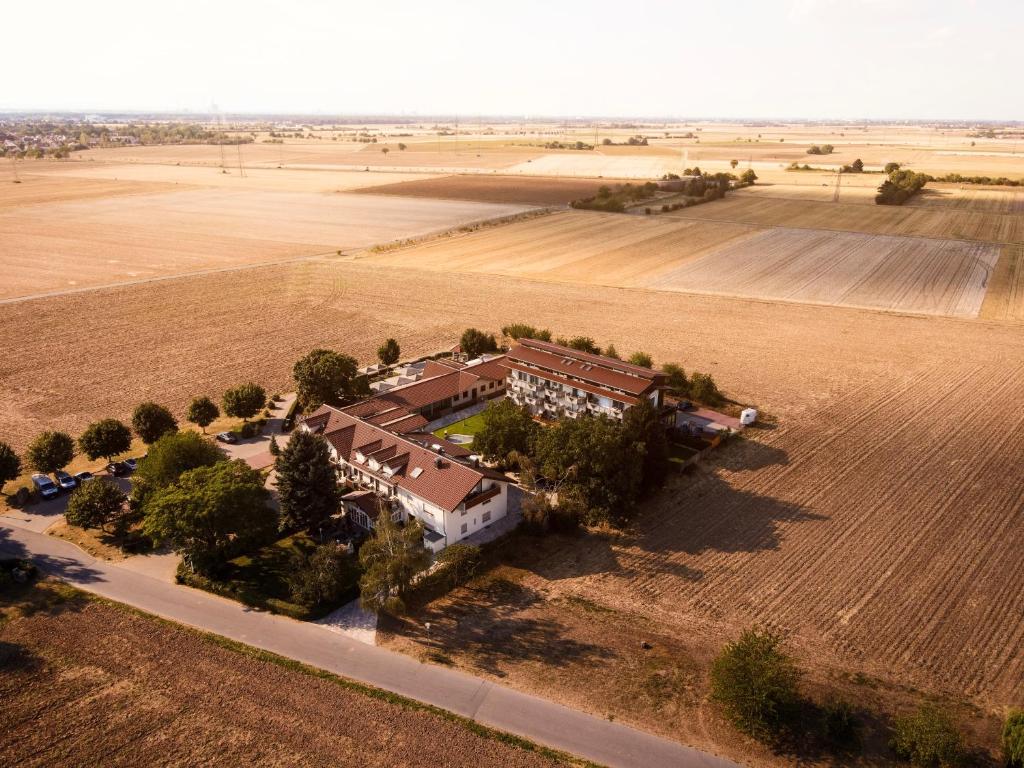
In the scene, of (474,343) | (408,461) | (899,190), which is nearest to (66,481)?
(408,461)

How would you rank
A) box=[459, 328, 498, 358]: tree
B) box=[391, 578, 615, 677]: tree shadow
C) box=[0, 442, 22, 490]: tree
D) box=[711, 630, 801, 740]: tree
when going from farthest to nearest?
box=[459, 328, 498, 358]: tree
box=[0, 442, 22, 490]: tree
box=[391, 578, 615, 677]: tree shadow
box=[711, 630, 801, 740]: tree

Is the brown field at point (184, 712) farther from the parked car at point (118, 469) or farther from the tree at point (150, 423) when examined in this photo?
the tree at point (150, 423)

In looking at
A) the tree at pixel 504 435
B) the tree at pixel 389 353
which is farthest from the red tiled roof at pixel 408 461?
the tree at pixel 389 353

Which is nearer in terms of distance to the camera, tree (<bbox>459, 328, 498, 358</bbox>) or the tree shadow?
the tree shadow

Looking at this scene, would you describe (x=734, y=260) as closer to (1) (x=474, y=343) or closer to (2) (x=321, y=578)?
(1) (x=474, y=343)

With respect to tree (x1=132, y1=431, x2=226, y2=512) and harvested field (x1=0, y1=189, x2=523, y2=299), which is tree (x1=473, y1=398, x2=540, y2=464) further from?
harvested field (x1=0, y1=189, x2=523, y2=299)

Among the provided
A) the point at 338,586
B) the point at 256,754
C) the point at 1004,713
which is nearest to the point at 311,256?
the point at 338,586

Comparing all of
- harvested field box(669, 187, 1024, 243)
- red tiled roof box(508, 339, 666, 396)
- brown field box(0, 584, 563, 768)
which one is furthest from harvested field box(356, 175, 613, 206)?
brown field box(0, 584, 563, 768)

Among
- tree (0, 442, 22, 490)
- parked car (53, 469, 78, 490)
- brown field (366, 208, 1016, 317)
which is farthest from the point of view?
brown field (366, 208, 1016, 317)

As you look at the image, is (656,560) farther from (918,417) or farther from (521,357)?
(918,417)
